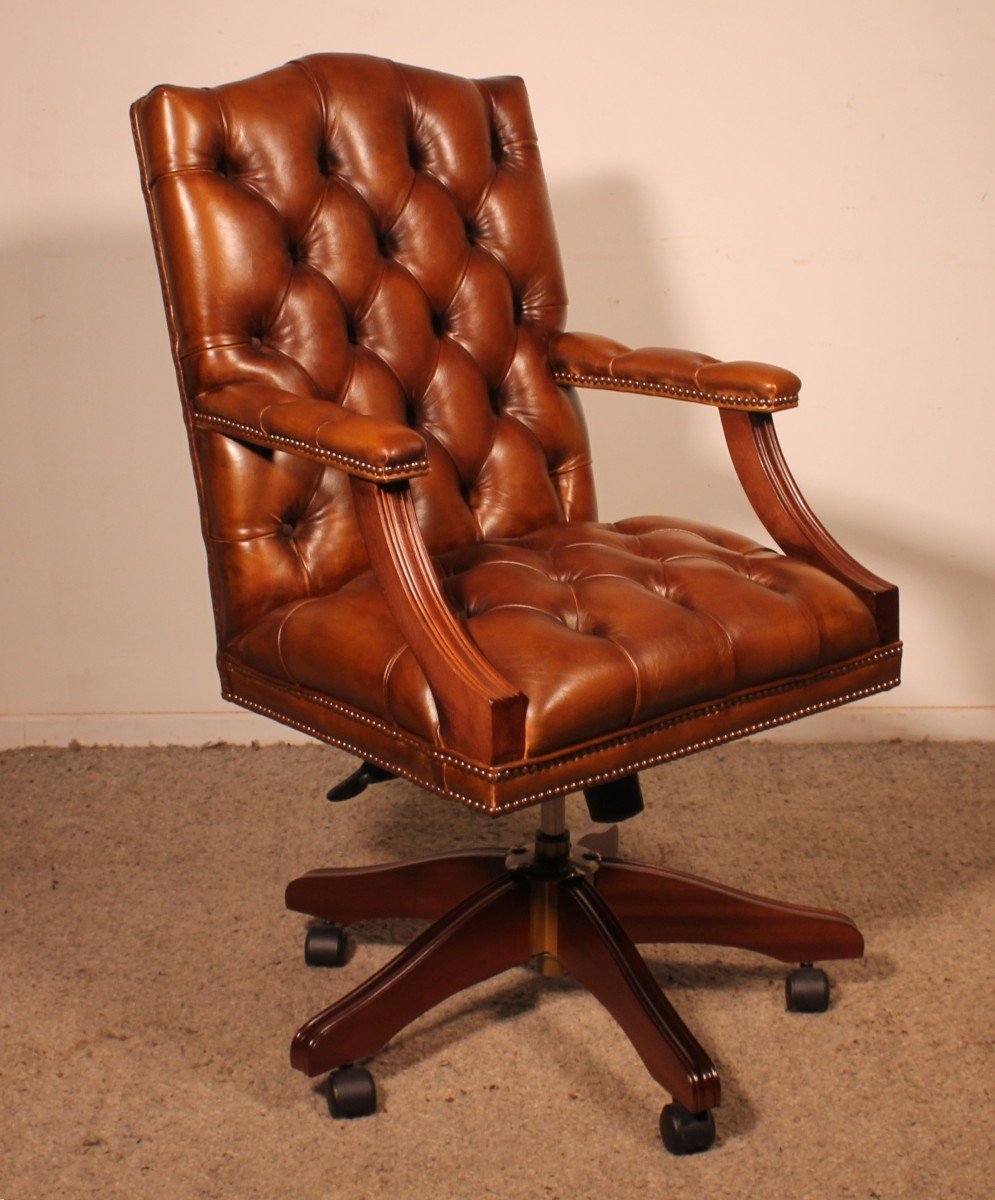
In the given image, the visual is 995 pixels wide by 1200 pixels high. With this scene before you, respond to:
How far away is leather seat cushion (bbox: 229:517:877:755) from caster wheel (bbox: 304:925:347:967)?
402 millimetres

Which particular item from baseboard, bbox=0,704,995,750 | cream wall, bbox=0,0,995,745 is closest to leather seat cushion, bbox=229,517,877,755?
cream wall, bbox=0,0,995,745

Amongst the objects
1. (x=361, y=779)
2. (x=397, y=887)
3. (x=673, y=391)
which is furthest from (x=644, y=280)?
(x=397, y=887)

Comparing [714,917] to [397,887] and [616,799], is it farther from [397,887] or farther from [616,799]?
[397,887]

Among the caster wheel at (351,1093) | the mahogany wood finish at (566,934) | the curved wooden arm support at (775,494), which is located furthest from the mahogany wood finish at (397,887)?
the curved wooden arm support at (775,494)

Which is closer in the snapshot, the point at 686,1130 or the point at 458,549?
the point at 686,1130

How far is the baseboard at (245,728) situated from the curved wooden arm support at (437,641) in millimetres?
1244

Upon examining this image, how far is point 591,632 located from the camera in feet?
4.42

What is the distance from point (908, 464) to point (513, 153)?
3.11 ft

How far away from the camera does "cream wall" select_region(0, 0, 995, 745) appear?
7.28ft

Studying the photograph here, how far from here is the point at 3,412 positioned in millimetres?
2355

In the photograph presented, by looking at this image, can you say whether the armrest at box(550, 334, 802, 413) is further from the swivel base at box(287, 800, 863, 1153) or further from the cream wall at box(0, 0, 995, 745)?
the cream wall at box(0, 0, 995, 745)

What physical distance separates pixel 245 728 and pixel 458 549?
0.99 metres

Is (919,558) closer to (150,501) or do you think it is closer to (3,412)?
(150,501)

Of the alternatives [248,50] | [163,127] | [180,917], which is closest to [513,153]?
[163,127]
